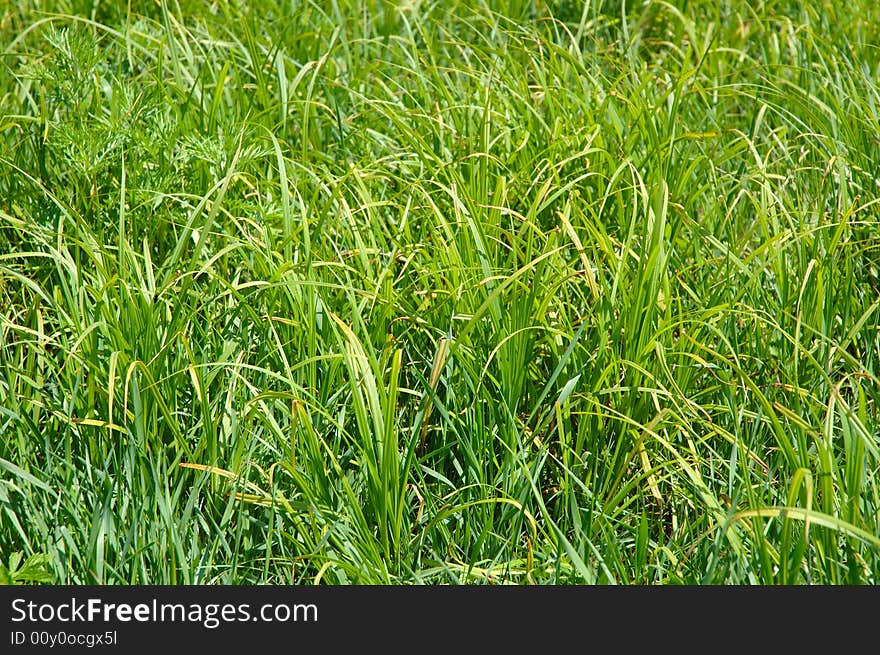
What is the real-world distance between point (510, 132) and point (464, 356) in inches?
38.6

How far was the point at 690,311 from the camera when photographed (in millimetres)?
2334

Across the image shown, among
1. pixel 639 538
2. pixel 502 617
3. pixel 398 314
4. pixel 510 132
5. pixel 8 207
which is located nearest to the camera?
pixel 502 617

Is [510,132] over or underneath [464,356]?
over

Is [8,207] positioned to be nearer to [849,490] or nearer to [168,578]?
[168,578]

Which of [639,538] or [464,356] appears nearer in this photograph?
[639,538]

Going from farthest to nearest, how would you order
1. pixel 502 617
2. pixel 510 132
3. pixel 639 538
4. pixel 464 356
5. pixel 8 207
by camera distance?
pixel 510 132 < pixel 8 207 < pixel 464 356 < pixel 639 538 < pixel 502 617

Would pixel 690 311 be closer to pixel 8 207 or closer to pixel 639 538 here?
pixel 639 538

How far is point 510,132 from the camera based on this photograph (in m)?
2.82

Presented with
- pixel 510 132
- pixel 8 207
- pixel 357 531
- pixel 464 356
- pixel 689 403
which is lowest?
pixel 357 531

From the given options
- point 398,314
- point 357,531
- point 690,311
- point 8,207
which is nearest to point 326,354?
point 398,314

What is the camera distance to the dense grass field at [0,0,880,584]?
73.0 inches

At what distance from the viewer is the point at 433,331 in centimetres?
225

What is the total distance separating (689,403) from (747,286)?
0.42 metres

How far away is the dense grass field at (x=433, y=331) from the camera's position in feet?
6.08
